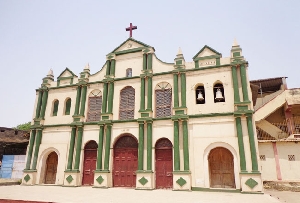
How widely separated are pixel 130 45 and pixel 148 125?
654 centimetres

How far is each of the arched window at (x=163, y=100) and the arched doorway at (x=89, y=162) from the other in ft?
16.9

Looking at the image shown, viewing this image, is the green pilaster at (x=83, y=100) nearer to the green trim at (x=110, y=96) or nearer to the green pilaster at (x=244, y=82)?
the green trim at (x=110, y=96)

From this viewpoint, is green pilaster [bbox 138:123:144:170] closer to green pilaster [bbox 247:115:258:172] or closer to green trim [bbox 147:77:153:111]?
green trim [bbox 147:77:153:111]

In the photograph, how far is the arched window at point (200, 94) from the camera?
43.0 feet

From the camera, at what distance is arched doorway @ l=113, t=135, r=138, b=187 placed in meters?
13.6

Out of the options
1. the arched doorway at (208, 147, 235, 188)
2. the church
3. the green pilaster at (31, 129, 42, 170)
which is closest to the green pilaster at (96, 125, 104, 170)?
the church

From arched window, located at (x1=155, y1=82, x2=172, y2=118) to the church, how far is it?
68mm

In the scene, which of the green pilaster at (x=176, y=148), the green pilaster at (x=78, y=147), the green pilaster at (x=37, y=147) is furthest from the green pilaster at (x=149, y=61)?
the green pilaster at (x=37, y=147)

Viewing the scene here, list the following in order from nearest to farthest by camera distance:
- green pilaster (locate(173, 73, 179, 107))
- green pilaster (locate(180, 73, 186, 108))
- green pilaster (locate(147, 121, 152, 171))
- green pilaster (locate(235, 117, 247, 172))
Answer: green pilaster (locate(235, 117, 247, 172))
green pilaster (locate(147, 121, 152, 171))
green pilaster (locate(180, 73, 186, 108))
green pilaster (locate(173, 73, 179, 107))

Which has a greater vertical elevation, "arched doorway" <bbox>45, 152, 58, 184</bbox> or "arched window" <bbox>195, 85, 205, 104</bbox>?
"arched window" <bbox>195, 85, 205, 104</bbox>

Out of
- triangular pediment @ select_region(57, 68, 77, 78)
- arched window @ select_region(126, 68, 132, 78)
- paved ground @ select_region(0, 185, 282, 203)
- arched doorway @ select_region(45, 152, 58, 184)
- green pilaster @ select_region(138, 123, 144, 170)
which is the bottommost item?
paved ground @ select_region(0, 185, 282, 203)

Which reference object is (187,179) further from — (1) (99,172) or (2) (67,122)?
(2) (67,122)

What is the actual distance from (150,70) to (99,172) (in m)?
7.63

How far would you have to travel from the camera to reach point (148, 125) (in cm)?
1362
